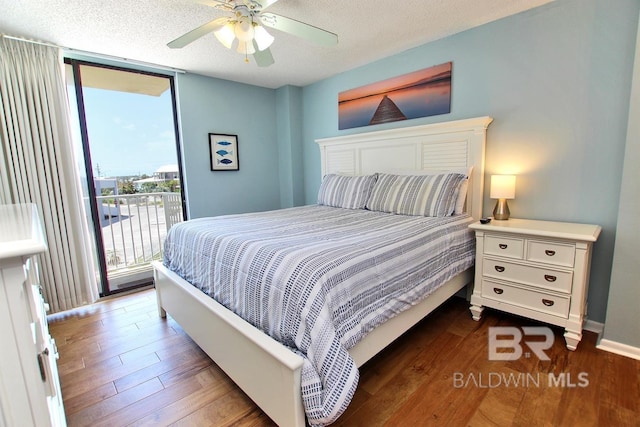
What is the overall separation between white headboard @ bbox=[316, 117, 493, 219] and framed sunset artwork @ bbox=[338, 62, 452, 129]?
192 millimetres

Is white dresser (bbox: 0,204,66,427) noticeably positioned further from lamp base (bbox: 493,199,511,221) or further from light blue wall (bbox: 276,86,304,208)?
light blue wall (bbox: 276,86,304,208)

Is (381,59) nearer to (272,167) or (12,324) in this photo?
(272,167)

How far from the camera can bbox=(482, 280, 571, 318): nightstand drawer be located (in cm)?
203

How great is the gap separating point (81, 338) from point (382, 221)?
2499 millimetres

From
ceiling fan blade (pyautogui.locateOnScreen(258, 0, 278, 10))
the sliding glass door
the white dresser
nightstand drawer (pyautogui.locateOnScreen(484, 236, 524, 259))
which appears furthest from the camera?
the sliding glass door

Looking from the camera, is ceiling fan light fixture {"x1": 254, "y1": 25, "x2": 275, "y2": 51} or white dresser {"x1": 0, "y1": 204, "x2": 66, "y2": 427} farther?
ceiling fan light fixture {"x1": 254, "y1": 25, "x2": 275, "y2": 51}

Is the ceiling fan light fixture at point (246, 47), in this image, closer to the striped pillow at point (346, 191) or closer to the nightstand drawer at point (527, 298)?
the striped pillow at point (346, 191)

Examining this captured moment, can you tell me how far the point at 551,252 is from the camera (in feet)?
6.66

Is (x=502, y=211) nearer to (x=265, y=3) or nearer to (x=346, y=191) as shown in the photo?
(x=346, y=191)

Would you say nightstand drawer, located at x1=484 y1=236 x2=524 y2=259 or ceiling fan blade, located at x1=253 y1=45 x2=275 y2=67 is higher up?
ceiling fan blade, located at x1=253 y1=45 x2=275 y2=67

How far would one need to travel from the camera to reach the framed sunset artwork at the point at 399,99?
2.86 metres

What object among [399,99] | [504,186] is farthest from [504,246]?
[399,99]

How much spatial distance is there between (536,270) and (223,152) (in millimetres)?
3429

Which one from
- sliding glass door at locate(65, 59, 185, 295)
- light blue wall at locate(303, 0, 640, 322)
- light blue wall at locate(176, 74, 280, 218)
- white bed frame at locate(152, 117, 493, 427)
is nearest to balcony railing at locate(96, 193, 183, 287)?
sliding glass door at locate(65, 59, 185, 295)
